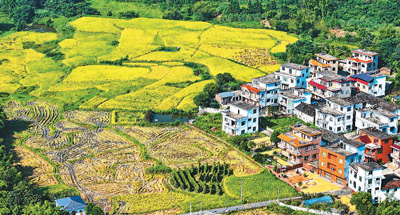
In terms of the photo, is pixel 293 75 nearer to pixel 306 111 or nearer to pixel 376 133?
pixel 306 111

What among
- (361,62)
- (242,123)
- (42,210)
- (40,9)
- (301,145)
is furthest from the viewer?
(40,9)

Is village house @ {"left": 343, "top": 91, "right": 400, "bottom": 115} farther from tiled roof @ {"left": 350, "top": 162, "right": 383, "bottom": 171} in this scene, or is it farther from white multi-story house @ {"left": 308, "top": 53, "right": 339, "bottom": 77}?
tiled roof @ {"left": 350, "top": 162, "right": 383, "bottom": 171}

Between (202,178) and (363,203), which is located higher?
(363,203)

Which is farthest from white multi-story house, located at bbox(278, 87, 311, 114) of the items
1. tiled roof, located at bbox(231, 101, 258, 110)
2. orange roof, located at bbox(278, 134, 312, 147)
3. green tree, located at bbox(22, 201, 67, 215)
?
green tree, located at bbox(22, 201, 67, 215)

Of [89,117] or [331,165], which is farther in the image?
[89,117]

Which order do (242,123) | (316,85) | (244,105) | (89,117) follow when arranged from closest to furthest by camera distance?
(242,123) → (244,105) → (89,117) → (316,85)

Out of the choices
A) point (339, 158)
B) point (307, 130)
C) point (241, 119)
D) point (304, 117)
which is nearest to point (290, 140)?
point (307, 130)
